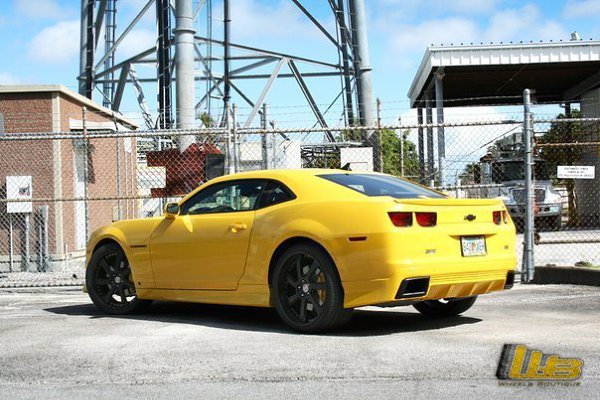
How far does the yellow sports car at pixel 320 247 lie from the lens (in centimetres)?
649

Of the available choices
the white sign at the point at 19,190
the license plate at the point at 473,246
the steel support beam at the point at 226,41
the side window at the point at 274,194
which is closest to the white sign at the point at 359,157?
the side window at the point at 274,194

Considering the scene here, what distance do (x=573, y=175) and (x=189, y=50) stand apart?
33.6 feet

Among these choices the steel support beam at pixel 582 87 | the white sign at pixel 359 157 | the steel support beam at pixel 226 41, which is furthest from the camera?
the steel support beam at pixel 582 87

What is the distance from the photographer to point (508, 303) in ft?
29.1

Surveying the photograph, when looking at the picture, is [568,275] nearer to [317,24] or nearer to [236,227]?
[236,227]

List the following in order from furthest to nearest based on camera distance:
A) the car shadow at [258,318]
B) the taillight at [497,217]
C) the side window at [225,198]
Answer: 1. the side window at [225,198]
2. the taillight at [497,217]
3. the car shadow at [258,318]

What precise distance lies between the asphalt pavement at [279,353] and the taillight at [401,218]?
882 millimetres

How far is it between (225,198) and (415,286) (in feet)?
7.22

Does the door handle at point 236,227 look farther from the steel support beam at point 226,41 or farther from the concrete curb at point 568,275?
the steel support beam at point 226,41

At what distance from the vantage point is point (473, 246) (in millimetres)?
6941

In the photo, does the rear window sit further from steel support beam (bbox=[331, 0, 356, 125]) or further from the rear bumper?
steel support beam (bbox=[331, 0, 356, 125])

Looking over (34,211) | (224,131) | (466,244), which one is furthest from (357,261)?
(34,211)

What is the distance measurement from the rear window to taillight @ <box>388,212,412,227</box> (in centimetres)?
50

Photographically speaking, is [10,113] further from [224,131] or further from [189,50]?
[224,131]
